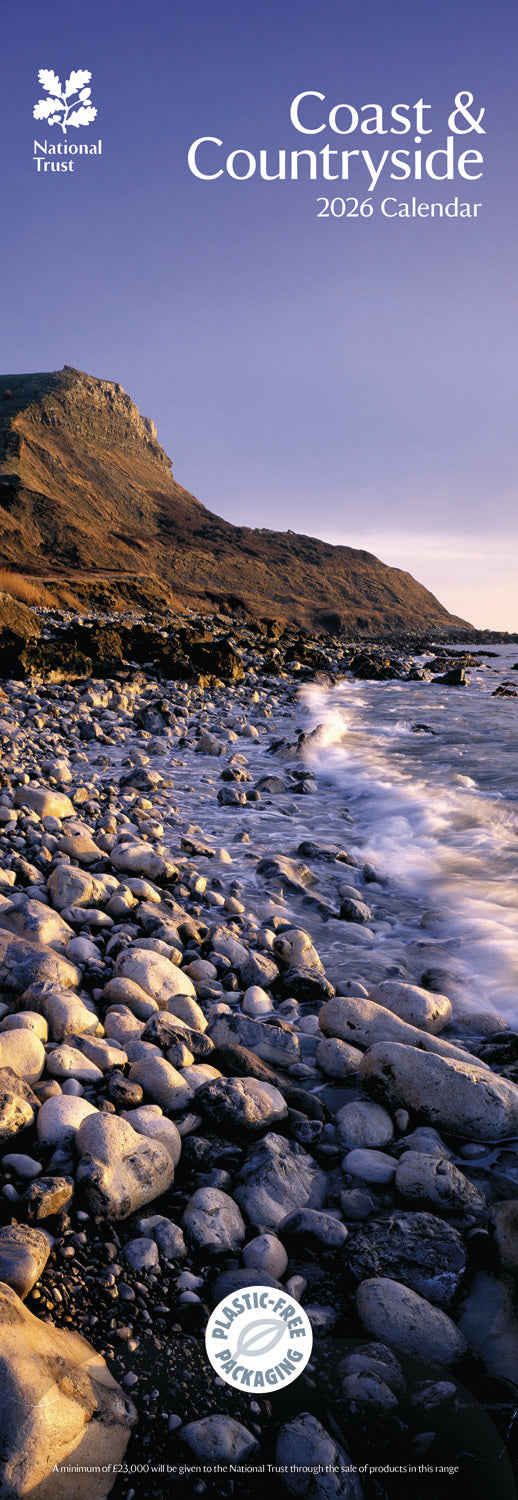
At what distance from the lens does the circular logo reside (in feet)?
5.35

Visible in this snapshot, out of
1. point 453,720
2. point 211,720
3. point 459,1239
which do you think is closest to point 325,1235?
point 459,1239

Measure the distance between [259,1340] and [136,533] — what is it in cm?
8400

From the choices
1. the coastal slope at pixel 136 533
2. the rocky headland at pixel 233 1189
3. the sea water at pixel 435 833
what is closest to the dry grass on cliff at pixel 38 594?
the sea water at pixel 435 833

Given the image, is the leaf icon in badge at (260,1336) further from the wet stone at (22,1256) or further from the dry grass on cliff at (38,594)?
the dry grass on cliff at (38,594)

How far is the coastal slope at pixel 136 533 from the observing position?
5800 centimetres

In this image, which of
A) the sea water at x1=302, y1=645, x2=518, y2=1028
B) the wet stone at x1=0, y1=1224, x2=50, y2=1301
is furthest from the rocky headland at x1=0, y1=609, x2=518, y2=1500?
the sea water at x1=302, y1=645, x2=518, y2=1028

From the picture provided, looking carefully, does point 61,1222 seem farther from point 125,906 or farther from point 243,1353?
point 125,906

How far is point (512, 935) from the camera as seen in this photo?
4730 mm

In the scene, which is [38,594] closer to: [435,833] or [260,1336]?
[435,833]

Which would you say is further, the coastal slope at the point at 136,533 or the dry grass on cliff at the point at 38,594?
the coastal slope at the point at 136,533

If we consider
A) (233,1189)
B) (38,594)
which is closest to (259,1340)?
(233,1189)

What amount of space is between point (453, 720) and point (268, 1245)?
16.1 m

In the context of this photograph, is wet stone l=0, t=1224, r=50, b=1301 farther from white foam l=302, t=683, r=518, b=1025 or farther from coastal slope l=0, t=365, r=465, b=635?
coastal slope l=0, t=365, r=465, b=635

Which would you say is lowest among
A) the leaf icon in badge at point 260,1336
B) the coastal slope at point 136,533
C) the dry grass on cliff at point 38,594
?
the leaf icon in badge at point 260,1336
